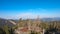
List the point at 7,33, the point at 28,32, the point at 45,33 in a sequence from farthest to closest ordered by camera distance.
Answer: the point at 45,33, the point at 28,32, the point at 7,33

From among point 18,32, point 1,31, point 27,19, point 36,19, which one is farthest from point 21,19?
point 1,31

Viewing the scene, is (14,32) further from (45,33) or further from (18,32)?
(45,33)

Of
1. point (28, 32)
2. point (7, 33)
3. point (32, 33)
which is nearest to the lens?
point (7, 33)

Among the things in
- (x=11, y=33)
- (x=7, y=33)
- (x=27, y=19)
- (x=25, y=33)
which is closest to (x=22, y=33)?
(x=25, y=33)

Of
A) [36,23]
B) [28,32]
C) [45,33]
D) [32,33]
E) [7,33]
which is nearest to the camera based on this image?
[7,33]

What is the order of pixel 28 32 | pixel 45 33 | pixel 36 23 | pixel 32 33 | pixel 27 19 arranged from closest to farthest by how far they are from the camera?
1. pixel 32 33
2. pixel 28 32
3. pixel 45 33
4. pixel 36 23
5. pixel 27 19

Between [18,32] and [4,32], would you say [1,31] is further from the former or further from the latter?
[18,32]

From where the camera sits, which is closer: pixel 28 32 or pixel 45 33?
pixel 28 32

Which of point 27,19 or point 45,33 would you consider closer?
point 45,33

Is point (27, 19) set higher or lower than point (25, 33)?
higher
